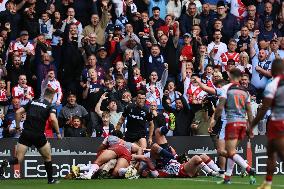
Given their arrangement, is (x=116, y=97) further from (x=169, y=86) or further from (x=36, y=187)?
(x=36, y=187)

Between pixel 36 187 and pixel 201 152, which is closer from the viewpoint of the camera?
pixel 36 187

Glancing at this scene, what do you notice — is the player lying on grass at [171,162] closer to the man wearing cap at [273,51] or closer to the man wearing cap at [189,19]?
the man wearing cap at [273,51]

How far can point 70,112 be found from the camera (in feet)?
85.0

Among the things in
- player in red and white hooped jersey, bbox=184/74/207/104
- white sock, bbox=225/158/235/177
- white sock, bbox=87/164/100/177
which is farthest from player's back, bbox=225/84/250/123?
player in red and white hooped jersey, bbox=184/74/207/104

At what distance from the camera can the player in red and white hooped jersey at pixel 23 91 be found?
2600 cm

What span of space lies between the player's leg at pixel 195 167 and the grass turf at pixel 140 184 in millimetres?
280

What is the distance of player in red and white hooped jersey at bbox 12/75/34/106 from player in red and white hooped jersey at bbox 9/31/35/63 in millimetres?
1132

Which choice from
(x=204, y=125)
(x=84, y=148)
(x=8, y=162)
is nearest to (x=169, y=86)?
(x=204, y=125)

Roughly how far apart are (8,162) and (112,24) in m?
8.15

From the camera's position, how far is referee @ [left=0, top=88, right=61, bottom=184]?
70.3 ft

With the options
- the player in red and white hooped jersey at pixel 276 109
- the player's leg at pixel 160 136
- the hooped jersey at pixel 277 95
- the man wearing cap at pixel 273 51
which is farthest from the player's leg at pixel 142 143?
the hooped jersey at pixel 277 95

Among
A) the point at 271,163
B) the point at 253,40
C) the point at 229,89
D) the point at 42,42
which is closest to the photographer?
the point at 271,163

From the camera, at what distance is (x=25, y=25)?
27891 mm

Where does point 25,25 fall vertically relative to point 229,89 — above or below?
above
